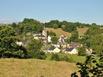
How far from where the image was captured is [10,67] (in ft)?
59.7

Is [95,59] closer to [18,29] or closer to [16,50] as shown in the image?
[16,50]

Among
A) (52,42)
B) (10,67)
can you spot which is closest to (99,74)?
(10,67)

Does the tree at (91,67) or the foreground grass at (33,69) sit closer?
the tree at (91,67)

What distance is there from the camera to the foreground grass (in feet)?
54.0

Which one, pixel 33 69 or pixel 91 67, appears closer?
pixel 91 67

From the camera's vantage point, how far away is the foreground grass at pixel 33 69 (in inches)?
648

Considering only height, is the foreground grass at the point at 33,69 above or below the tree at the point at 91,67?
below

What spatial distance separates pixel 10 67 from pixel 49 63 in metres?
3.27

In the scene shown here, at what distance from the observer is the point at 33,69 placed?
18.0 m

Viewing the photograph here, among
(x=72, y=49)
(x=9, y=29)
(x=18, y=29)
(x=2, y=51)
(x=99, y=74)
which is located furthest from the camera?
(x=18, y=29)

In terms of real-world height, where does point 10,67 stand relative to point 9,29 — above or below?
below

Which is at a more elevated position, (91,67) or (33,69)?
(91,67)

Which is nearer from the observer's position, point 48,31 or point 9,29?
point 9,29

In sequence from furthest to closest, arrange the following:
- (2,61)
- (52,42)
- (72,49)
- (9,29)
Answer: (52,42) < (72,49) < (9,29) < (2,61)
